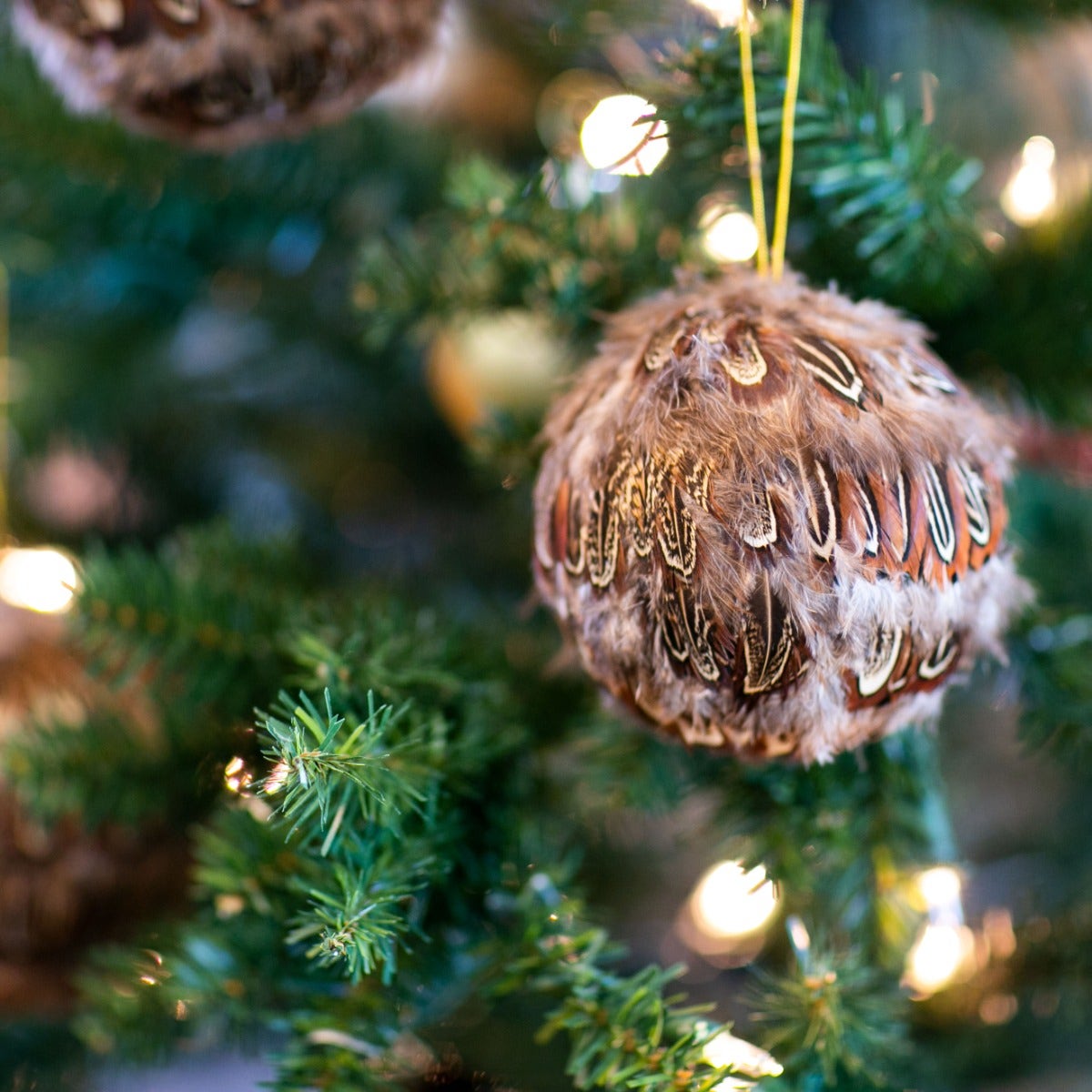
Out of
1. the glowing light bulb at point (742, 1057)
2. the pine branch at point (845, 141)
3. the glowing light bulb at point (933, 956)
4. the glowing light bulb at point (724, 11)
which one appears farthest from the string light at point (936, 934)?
the glowing light bulb at point (724, 11)

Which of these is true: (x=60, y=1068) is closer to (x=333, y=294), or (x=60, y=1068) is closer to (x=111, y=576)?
(x=111, y=576)

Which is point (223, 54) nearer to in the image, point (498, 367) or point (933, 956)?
point (498, 367)

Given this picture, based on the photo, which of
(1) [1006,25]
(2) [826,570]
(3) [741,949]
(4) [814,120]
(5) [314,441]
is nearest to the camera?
(2) [826,570]

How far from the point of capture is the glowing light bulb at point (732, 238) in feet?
1.49

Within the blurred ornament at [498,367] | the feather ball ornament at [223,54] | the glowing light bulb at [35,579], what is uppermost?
the blurred ornament at [498,367]

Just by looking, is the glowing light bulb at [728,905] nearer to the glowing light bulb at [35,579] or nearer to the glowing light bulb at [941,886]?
the glowing light bulb at [941,886]

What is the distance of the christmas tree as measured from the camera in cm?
33

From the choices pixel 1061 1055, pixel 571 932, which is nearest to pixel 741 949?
pixel 1061 1055

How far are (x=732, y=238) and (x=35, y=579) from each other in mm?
439

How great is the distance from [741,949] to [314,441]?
1.64 feet

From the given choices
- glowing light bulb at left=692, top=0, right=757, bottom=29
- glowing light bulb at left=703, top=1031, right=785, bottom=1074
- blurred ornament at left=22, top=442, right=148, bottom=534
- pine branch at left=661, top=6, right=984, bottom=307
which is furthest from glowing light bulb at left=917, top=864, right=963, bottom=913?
blurred ornament at left=22, top=442, right=148, bottom=534

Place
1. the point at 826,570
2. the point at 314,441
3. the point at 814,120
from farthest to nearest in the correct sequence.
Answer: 1. the point at 314,441
2. the point at 814,120
3. the point at 826,570

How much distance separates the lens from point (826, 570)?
28cm

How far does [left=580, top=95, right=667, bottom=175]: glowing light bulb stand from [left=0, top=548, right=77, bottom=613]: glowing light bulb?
37 cm
